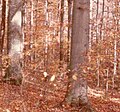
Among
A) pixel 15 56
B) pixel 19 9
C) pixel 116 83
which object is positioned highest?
pixel 19 9

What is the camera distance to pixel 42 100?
11008 millimetres

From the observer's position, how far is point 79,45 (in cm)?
1015

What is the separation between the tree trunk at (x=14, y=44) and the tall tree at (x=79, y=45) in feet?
12.1

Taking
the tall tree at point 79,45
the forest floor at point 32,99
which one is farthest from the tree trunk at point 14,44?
the tall tree at point 79,45

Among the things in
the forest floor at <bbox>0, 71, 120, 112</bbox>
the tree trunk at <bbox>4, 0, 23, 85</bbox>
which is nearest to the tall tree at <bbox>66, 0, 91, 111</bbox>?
the forest floor at <bbox>0, 71, 120, 112</bbox>

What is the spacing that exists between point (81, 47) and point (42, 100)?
2.29 m

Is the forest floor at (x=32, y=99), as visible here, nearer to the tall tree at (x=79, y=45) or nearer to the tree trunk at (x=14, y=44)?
the tall tree at (x=79, y=45)

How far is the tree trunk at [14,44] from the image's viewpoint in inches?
527

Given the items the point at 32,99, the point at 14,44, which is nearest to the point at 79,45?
the point at 32,99

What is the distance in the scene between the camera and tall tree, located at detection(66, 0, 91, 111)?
10.1m

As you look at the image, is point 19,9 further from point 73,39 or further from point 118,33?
point 118,33

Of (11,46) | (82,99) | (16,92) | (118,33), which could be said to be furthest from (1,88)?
(118,33)

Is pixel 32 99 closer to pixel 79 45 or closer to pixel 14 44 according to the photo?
pixel 79 45

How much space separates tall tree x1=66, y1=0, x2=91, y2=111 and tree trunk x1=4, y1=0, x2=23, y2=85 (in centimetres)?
369
